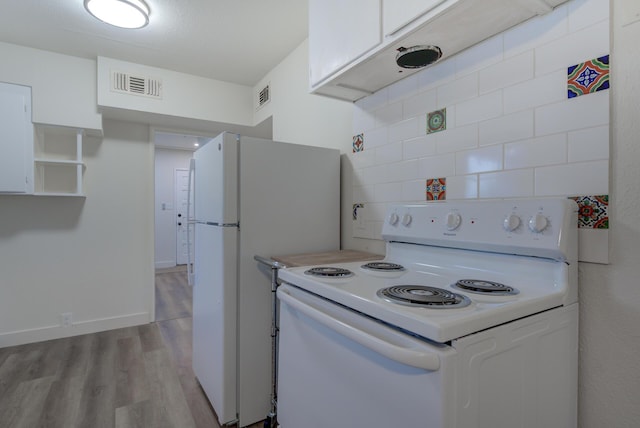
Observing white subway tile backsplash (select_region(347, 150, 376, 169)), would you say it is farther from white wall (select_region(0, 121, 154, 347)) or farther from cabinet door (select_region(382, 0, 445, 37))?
white wall (select_region(0, 121, 154, 347))

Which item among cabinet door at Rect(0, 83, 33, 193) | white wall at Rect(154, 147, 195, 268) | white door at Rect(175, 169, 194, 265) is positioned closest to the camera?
cabinet door at Rect(0, 83, 33, 193)

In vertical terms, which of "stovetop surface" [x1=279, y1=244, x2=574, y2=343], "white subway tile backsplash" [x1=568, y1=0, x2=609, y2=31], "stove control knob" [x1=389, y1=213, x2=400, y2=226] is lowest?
"stovetop surface" [x1=279, y1=244, x2=574, y2=343]

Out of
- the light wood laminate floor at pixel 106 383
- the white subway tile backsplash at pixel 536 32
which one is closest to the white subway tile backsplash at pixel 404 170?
the white subway tile backsplash at pixel 536 32

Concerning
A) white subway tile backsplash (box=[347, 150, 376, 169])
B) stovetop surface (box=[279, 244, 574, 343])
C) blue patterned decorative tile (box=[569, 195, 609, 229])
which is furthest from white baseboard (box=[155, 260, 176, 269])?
blue patterned decorative tile (box=[569, 195, 609, 229])

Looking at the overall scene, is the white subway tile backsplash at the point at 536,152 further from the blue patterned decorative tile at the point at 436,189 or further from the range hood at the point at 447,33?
the range hood at the point at 447,33

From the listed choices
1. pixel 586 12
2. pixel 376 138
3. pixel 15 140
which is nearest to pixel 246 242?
pixel 376 138

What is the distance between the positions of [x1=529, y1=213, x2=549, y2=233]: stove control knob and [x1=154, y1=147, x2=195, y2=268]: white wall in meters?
6.24

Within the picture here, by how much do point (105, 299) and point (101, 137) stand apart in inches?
61.9

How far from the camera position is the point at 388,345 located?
28.1 inches

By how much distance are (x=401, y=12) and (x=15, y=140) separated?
2.93 metres

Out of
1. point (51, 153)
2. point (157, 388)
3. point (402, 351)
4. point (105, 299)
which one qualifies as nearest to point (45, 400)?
point (157, 388)

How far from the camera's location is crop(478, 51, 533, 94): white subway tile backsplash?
113 cm

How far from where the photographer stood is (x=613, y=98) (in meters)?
0.94

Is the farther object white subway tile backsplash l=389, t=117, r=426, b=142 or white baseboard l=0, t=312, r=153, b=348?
white baseboard l=0, t=312, r=153, b=348
